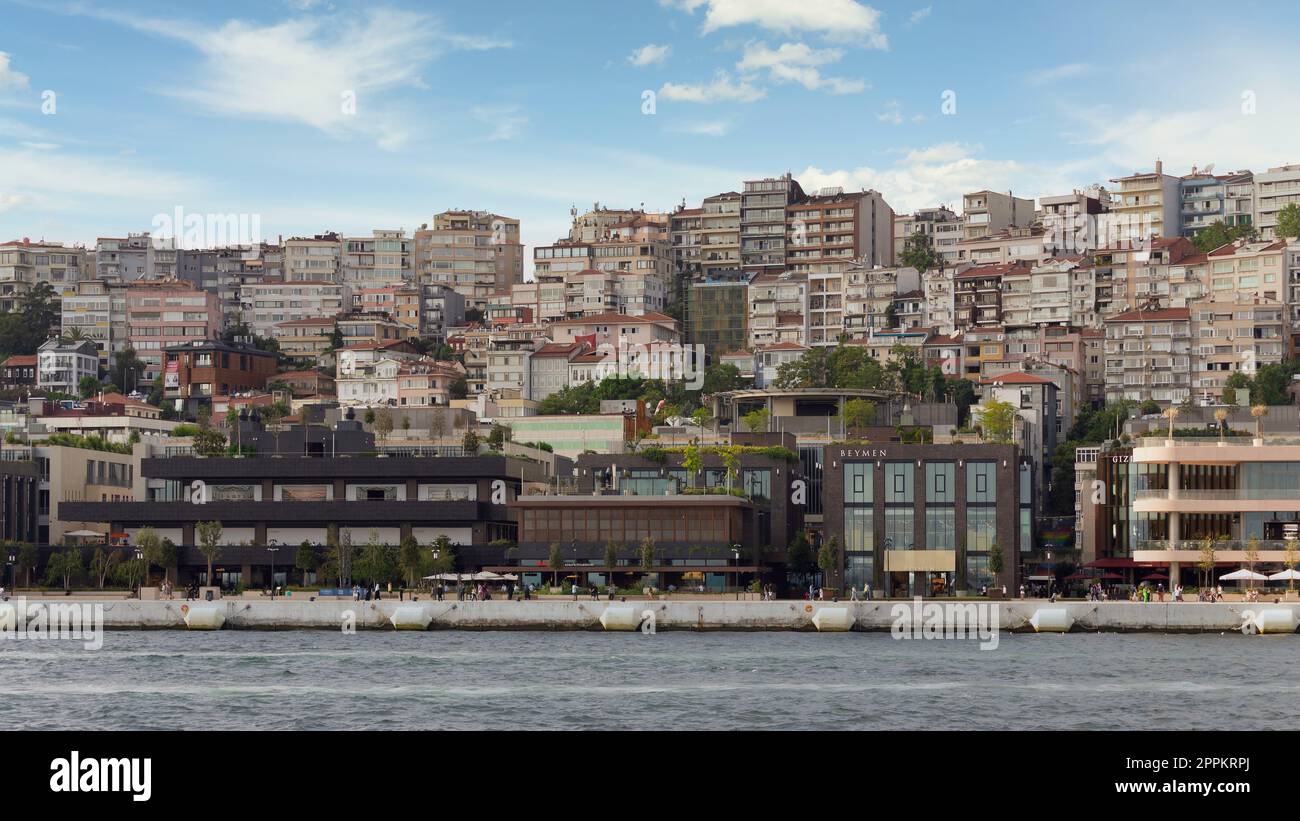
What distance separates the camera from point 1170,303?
611ft

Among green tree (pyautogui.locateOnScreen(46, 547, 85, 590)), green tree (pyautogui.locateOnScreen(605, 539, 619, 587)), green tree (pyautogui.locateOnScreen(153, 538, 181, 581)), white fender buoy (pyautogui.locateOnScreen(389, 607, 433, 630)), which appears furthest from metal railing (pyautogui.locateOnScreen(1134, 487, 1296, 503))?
green tree (pyautogui.locateOnScreen(46, 547, 85, 590))

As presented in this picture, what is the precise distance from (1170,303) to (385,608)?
12047 cm

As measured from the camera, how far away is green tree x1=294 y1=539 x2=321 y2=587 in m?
108

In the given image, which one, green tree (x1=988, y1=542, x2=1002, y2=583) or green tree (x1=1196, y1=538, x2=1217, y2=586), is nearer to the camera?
green tree (x1=1196, y1=538, x2=1217, y2=586)

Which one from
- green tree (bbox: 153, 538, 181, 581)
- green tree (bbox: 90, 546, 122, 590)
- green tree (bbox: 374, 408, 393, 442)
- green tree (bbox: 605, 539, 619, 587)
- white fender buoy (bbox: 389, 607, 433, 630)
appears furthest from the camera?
green tree (bbox: 374, 408, 393, 442)

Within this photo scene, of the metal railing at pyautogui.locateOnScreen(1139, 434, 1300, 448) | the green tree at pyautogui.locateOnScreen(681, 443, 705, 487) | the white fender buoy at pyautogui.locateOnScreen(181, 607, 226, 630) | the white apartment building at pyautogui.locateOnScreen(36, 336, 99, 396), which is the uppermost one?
the white apartment building at pyautogui.locateOnScreen(36, 336, 99, 396)

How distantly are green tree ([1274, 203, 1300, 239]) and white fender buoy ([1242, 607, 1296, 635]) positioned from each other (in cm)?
11632

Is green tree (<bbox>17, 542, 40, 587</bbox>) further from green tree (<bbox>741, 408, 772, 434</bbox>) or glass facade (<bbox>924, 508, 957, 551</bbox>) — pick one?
glass facade (<bbox>924, 508, 957, 551</bbox>)

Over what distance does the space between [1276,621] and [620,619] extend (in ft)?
93.7

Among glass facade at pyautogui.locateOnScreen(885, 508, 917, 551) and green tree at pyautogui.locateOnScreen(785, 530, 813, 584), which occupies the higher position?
glass facade at pyautogui.locateOnScreen(885, 508, 917, 551)

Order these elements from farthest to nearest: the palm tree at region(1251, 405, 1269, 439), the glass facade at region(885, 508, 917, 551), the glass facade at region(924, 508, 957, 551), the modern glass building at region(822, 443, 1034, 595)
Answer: the palm tree at region(1251, 405, 1269, 439)
the glass facade at region(885, 508, 917, 551)
the glass facade at region(924, 508, 957, 551)
the modern glass building at region(822, 443, 1034, 595)

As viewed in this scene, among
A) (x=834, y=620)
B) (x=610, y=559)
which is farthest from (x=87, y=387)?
(x=834, y=620)
